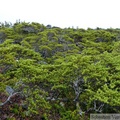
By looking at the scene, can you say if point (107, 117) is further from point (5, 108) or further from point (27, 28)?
point (27, 28)

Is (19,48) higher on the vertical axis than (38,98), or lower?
higher

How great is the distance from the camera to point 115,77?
9.18 metres

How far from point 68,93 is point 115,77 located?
6.50ft

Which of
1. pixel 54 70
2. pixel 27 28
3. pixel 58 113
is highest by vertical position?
pixel 27 28

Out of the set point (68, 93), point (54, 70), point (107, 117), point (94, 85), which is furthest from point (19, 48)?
point (107, 117)

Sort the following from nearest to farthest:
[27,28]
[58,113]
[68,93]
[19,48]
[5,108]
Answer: [5,108]
[58,113]
[68,93]
[19,48]
[27,28]

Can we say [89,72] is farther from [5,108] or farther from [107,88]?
[5,108]

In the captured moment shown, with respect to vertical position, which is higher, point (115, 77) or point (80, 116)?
point (115, 77)

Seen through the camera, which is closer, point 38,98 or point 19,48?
point 38,98

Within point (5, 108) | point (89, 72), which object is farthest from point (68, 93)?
point (5, 108)

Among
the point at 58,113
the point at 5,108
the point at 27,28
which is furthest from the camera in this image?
the point at 27,28

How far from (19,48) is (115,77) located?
5.48m

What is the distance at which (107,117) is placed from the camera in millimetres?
8195

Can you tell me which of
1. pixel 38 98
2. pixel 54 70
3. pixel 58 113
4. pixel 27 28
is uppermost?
pixel 27 28
